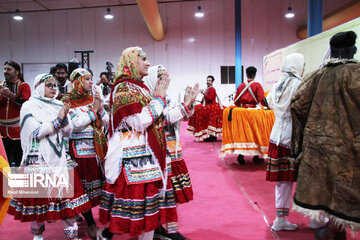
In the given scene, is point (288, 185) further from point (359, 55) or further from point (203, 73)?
point (203, 73)

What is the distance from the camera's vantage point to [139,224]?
69.9 inches

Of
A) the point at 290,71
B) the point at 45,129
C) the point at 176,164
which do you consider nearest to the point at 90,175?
the point at 45,129

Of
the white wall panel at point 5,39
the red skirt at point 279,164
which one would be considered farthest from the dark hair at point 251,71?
the white wall panel at point 5,39

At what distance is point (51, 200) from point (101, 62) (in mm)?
11275

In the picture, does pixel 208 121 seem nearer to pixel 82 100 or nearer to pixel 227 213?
pixel 227 213

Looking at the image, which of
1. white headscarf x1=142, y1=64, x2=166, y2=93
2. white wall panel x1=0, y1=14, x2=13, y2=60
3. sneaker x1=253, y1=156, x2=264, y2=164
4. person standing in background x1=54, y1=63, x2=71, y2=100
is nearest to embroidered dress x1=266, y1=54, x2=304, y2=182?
white headscarf x1=142, y1=64, x2=166, y2=93

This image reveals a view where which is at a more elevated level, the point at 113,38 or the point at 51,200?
the point at 113,38

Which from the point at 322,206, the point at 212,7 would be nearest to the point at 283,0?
the point at 212,7

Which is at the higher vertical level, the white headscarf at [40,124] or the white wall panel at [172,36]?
the white wall panel at [172,36]

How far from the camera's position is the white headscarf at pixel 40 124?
208 centimetres

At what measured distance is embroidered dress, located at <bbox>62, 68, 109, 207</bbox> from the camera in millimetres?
2383

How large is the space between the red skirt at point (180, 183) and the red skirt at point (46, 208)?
711mm

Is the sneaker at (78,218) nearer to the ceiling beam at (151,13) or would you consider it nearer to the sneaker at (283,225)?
the sneaker at (283,225)

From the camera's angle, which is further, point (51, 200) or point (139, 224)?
point (51, 200)
